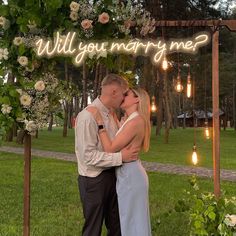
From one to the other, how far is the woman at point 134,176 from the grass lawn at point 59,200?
33.7 inches

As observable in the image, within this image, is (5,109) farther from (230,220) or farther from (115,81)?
(230,220)

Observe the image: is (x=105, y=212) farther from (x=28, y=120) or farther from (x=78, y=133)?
(x=28, y=120)

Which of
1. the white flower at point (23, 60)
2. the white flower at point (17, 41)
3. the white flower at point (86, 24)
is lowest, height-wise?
the white flower at point (23, 60)

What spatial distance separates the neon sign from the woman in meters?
0.42

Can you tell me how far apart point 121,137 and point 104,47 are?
80 cm

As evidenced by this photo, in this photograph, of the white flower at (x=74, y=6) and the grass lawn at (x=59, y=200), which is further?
the grass lawn at (x=59, y=200)

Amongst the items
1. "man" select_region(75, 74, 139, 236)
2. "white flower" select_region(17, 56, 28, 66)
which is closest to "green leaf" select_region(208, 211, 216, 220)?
"man" select_region(75, 74, 139, 236)

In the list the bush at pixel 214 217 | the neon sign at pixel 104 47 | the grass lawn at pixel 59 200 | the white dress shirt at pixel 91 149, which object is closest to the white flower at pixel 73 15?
the neon sign at pixel 104 47

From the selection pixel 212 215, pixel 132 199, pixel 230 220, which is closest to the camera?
pixel 230 220

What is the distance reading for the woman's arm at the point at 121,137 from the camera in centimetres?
418

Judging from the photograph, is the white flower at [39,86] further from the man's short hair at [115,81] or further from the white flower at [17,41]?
the man's short hair at [115,81]

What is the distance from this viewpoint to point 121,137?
4.18m

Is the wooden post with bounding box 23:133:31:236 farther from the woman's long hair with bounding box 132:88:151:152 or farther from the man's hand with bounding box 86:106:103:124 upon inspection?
the woman's long hair with bounding box 132:88:151:152

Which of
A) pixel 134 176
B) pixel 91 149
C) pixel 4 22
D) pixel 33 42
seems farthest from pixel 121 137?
pixel 4 22
